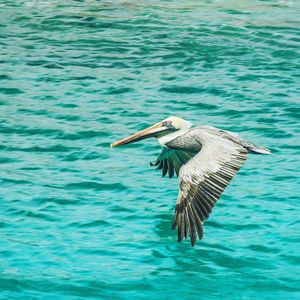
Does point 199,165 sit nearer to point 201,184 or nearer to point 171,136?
point 201,184

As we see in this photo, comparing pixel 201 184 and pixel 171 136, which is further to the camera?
pixel 171 136

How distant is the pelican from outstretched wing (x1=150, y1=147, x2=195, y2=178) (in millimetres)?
211

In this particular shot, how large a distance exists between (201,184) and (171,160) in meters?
1.96

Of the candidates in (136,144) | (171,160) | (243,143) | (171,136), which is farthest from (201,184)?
(136,144)

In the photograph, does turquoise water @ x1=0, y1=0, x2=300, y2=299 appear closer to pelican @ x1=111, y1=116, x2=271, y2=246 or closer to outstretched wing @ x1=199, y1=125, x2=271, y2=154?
pelican @ x1=111, y1=116, x2=271, y2=246

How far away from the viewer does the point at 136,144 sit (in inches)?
499

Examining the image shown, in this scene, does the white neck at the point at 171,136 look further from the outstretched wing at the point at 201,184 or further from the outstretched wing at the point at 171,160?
the outstretched wing at the point at 201,184

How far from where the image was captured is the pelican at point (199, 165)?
8641 millimetres

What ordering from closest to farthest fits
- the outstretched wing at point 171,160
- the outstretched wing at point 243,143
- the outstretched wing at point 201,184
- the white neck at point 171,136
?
the outstretched wing at point 201,184 < the outstretched wing at point 243,143 < the white neck at point 171,136 < the outstretched wing at point 171,160

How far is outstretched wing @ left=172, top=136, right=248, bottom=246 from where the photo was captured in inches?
339

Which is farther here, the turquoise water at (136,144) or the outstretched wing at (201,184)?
the turquoise water at (136,144)

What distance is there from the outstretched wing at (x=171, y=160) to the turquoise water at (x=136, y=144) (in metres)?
0.28

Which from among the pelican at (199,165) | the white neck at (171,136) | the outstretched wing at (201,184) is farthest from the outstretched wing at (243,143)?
the white neck at (171,136)

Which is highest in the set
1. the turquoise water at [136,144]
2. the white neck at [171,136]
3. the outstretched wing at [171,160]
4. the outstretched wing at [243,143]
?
the outstretched wing at [243,143]
